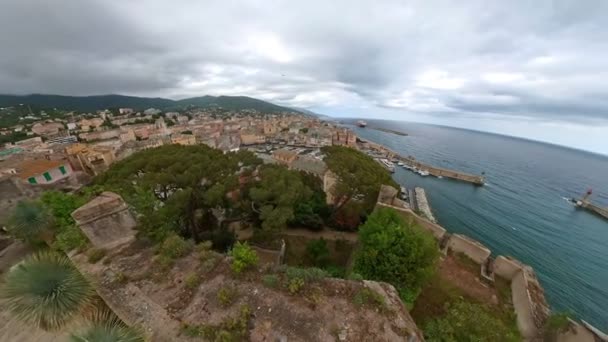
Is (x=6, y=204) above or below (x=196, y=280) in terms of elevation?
below

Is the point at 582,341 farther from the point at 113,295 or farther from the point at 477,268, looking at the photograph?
the point at 113,295

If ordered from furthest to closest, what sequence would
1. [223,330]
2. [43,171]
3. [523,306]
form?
[43,171] < [523,306] < [223,330]

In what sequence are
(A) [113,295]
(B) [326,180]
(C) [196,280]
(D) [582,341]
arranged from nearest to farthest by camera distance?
(A) [113,295]
(C) [196,280]
(D) [582,341]
(B) [326,180]

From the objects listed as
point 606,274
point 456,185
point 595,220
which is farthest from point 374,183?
point 595,220

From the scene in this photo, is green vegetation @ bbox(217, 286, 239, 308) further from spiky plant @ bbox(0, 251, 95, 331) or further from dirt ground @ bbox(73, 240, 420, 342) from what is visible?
spiky plant @ bbox(0, 251, 95, 331)

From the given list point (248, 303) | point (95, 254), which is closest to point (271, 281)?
point (248, 303)

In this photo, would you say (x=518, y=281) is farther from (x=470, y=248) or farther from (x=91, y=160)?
(x=91, y=160)

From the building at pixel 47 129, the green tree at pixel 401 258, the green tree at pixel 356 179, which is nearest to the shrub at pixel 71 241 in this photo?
the green tree at pixel 401 258

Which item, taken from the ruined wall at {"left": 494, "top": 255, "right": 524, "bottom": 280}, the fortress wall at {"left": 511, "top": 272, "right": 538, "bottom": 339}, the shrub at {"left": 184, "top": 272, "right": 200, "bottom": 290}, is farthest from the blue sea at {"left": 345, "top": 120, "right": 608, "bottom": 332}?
the shrub at {"left": 184, "top": 272, "right": 200, "bottom": 290}
